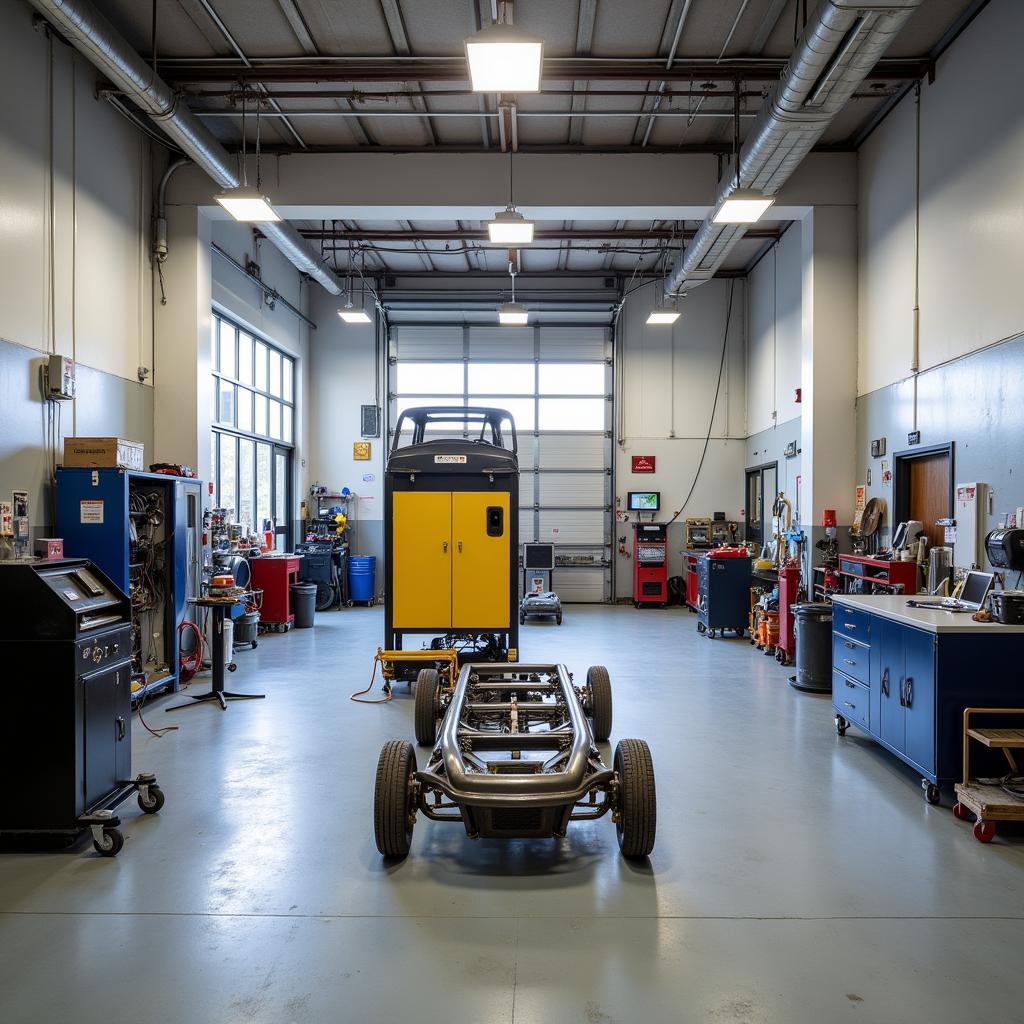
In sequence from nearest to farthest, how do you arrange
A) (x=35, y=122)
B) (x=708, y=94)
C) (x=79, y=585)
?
(x=79, y=585)
(x=35, y=122)
(x=708, y=94)

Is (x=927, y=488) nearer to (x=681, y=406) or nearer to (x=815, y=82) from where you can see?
(x=815, y=82)

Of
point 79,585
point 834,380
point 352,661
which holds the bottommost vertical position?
point 352,661

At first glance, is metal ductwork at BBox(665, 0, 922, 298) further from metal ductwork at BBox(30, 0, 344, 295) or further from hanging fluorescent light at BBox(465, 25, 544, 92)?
metal ductwork at BBox(30, 0, 344, 295)

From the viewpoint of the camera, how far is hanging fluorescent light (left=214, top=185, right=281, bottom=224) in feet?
20.2

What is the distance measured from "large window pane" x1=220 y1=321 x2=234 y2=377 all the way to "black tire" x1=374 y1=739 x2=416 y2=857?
7.27m

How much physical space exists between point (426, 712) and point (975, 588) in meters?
3.45

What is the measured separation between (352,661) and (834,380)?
19.2 feet

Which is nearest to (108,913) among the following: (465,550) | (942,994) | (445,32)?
(942,994)

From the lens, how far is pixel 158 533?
237 inches

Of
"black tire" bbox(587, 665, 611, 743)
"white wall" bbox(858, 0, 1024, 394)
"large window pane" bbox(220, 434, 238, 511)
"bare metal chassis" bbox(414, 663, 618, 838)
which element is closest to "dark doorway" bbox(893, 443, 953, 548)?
"white wall" bbox(858, 0, 1024, 394)

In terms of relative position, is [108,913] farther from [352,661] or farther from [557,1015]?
[352,661]

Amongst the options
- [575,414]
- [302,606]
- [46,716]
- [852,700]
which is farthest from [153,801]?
Answer: [575,414]

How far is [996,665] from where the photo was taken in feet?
11.9

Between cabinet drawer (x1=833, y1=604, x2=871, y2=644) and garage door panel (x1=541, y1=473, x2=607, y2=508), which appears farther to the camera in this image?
garage door panel (x1=541, y1=473, x2=607, y2=508)
